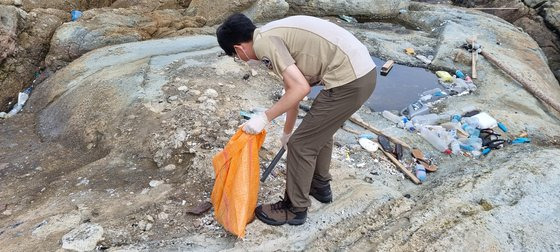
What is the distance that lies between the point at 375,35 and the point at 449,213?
5052 millimetres

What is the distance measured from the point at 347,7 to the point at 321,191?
6550mm

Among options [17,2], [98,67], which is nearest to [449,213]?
[98,67]

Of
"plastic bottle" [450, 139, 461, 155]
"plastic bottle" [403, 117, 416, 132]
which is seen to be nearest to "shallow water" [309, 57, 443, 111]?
"plastic bottle" [403, 117, 416, 132]

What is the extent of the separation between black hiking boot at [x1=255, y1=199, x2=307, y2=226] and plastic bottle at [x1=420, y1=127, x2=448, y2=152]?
225 centimetres

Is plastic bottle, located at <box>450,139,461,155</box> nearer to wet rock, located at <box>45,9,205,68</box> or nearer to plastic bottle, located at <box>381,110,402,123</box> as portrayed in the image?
plastic bottle, located at <box>381,110,402,123</box>

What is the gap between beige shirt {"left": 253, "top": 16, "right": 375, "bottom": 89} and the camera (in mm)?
2373

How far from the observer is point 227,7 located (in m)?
7.92

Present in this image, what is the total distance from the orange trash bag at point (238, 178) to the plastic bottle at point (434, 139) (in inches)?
102

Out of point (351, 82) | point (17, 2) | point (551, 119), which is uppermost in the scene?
point (351, 82)

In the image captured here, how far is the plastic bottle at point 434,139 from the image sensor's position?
457 cm

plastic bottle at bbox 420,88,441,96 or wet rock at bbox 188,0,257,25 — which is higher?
wet rock at bbox 188,0,257,25

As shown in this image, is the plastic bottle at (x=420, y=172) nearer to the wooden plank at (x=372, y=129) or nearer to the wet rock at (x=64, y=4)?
the wooden plank at (x=372, y=129)

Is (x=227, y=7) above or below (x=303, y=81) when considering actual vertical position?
below

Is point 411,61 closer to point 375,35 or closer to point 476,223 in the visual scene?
point 375,35
